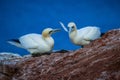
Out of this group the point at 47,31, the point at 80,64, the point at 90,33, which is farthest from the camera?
the point at 90,33

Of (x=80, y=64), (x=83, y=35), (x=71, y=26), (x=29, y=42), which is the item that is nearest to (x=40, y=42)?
(x=29, y=42)

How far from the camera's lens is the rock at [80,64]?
287 cm

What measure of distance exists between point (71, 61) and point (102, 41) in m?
0.56

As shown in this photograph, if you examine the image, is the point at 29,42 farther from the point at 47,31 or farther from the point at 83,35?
the point at 83,35

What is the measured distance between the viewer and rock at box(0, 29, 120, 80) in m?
2.87

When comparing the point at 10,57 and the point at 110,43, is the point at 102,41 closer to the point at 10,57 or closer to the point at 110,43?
the point at 110,43

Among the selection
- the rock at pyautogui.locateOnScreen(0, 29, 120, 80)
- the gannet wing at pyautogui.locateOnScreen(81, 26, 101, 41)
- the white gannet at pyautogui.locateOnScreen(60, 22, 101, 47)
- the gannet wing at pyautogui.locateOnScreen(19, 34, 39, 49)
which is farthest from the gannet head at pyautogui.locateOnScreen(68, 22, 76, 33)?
the gannet wing at pyautogui.locateOnScreen(19, 34, 39, 49)

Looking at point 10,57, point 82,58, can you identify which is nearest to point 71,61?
point 82,58

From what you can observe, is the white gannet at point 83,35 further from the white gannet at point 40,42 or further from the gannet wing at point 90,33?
the white gannet at point 40,42

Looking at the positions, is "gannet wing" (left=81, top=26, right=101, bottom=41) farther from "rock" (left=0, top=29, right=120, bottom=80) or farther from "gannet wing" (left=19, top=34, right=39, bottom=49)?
"gannet wing" (left=19, top=34, right=39, bottom=49)

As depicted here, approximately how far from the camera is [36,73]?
3.49 m

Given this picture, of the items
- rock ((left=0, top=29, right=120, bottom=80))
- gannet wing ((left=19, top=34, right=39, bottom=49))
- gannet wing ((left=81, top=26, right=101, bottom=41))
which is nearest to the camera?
rock ((left=0, top=29, right=120, bottom=80))

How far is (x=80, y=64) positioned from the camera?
3240mm

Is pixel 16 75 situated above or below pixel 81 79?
above
